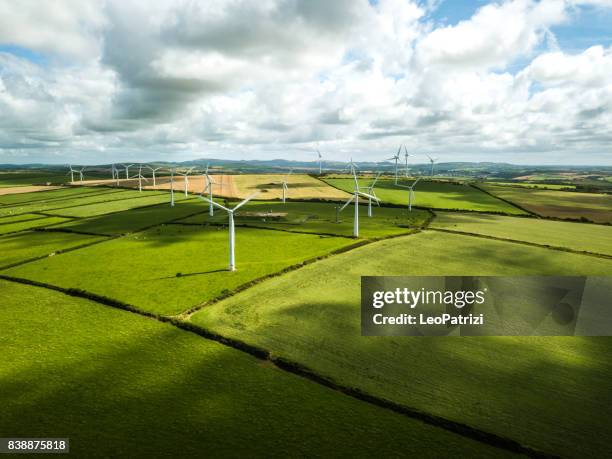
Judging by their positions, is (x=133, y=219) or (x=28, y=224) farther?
(x=133, y=219)

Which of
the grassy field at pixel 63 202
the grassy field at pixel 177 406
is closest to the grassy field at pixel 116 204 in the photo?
the grassy field at pixel 63 202

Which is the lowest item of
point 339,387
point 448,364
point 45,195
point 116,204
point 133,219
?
point 339,387

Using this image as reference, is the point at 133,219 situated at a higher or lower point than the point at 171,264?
higher

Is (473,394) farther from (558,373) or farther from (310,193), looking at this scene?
(310,193)

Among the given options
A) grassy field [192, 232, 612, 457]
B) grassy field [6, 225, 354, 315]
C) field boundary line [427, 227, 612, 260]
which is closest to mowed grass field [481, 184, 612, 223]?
field boundary line [427, 227, 612, 260]

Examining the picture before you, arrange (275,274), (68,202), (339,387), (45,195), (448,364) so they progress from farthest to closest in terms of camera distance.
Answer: (45,195), (68,202), (275,274), (448,364), (339,387)

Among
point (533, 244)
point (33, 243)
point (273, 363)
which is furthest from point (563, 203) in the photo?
point (33, 243)

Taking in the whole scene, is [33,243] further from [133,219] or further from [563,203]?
[563,203]

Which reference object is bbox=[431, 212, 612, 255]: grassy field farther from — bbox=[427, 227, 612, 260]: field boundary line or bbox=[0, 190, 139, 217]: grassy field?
bbox=[0, 190, 139, 217]: grassy field
